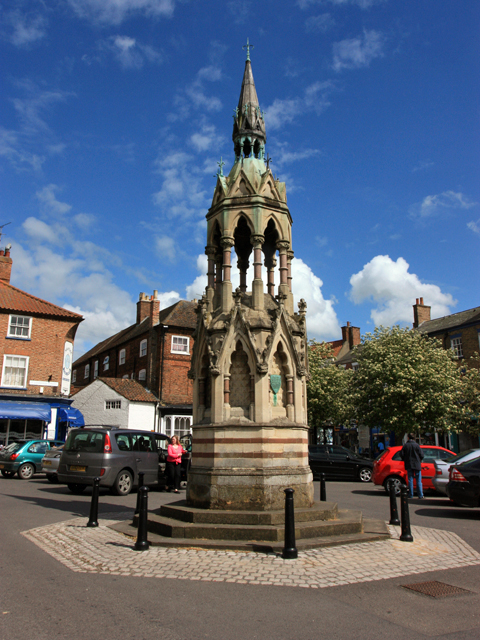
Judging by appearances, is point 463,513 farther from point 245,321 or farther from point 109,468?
point 109,468

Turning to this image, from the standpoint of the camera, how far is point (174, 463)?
51.0 ft

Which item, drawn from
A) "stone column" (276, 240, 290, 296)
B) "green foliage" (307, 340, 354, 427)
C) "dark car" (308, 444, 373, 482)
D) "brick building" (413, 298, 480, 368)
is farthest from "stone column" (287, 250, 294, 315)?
"brick building" (413, 298, 480, 368)

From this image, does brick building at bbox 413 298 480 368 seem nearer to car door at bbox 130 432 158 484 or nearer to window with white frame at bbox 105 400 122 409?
window with white frame at bbox 105 400 122 409

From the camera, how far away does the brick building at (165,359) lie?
33500mm

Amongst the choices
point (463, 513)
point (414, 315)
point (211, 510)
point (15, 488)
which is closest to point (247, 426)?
point (211, 510)

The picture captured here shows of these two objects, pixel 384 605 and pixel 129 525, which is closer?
pixel 384 605

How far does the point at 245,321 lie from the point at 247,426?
1913mm

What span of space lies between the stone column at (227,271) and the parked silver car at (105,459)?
23.1 ft

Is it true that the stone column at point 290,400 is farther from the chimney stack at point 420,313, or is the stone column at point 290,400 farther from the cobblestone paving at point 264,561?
the chimney stack at point 420,313

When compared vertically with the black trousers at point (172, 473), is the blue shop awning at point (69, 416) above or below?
above

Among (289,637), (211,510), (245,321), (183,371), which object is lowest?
(289,637)

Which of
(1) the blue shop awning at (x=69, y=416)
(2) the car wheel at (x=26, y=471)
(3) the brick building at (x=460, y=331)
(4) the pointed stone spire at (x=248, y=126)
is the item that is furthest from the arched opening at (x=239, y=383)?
(3) the brick building at (x=460, y=331)

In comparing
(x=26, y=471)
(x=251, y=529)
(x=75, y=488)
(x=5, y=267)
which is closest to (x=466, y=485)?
(x=251, y=529)

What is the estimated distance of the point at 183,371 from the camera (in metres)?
35.2
